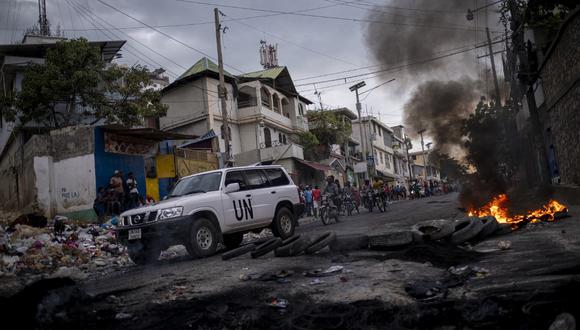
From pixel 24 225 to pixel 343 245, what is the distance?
10.2 m

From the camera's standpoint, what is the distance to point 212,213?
9.66 meters

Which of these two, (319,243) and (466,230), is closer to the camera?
(466,230)

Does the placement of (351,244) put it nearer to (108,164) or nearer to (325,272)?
(325,272)

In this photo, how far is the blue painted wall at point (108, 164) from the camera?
1909 cm

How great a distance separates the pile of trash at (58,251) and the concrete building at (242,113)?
1747cm

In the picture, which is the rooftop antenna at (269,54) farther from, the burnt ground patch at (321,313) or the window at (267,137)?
the burnt ground patch at (321,313)

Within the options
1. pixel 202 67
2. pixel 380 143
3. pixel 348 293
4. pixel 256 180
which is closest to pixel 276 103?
pixel 202 67

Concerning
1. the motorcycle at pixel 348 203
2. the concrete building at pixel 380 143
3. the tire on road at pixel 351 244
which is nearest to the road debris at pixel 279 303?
the tire on road at pixel 351 244

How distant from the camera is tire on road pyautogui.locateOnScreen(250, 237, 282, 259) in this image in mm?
8719

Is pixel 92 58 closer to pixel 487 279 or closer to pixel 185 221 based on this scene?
pixel 185 221

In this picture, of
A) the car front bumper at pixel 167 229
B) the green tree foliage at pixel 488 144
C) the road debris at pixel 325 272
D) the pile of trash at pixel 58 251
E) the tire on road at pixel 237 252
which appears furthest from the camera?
the green tree foliage at pixel 488 144

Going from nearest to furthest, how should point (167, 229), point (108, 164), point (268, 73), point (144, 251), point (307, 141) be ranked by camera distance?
point (167, 229), point (144, 251), point (108, 164), point (268, 73), point (307, 141)

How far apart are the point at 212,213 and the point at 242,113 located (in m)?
24.6

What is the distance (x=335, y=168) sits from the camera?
4219 cm
